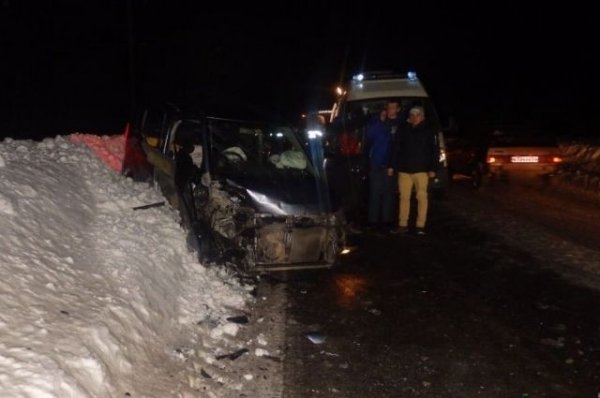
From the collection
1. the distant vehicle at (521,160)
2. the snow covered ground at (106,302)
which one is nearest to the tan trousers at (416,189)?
the snow covered ground at (106,302)

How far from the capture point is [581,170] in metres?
14.4

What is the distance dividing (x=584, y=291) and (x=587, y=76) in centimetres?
3297

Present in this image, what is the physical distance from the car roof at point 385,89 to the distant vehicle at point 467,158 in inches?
96.8

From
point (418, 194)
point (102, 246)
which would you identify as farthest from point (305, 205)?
point (418, 194)

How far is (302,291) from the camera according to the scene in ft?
21.6

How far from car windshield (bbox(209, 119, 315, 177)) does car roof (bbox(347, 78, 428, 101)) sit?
409 cm

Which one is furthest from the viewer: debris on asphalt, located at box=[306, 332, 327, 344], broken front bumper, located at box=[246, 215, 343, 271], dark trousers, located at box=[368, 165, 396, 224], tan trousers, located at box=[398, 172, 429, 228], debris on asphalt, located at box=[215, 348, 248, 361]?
dark trousers, located at box=[368, 165, 396, 224]

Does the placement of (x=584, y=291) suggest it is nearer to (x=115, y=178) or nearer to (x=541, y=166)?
(x=115, y=178)

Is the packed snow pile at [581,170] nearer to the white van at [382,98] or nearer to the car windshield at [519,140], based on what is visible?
the car windshield at [519,140]

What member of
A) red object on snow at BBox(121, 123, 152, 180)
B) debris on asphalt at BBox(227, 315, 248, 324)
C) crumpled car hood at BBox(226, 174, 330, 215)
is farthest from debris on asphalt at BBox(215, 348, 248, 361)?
red object on snow at BBox(121, 123, 152, 180)

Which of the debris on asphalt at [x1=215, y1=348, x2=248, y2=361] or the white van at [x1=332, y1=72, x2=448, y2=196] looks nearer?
the debris on asphalt at [x1=215, y1=348, x2=248, y2=361]

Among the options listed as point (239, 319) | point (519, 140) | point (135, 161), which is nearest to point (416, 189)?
point (239, 319)

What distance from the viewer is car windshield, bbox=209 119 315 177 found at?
22.7 ft

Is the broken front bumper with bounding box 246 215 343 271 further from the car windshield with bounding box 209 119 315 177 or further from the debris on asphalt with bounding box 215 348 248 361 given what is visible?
the debris on asphalt with bounding box 215 348 248 361
